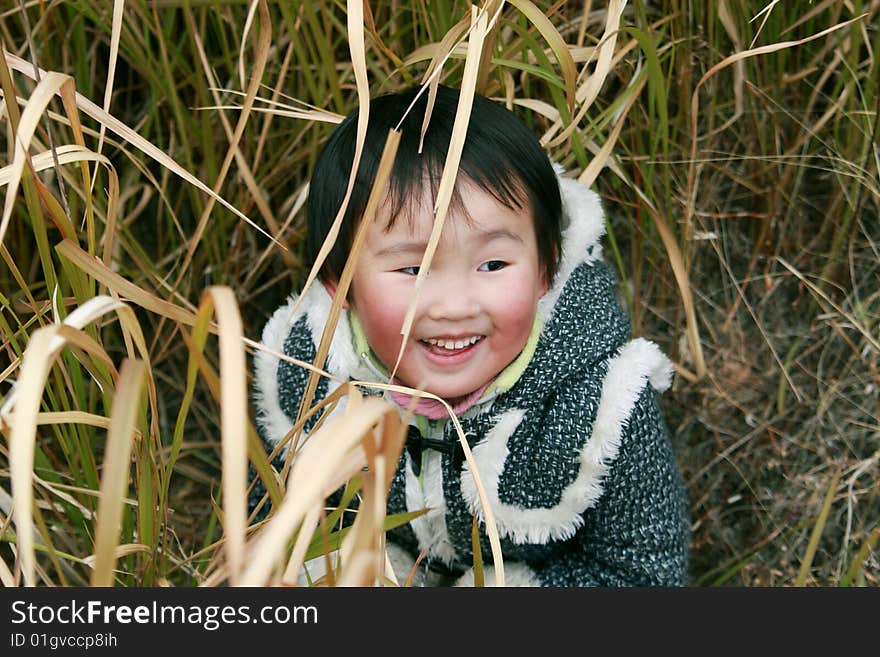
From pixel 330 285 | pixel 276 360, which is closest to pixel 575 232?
pixel 330 285

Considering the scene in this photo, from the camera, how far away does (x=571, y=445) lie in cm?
109

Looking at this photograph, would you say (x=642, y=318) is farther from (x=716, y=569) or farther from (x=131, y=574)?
(x=131, y=574)

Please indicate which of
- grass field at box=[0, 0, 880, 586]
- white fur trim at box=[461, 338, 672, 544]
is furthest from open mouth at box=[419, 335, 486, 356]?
grass field at box=[0, 0, 880, 586]

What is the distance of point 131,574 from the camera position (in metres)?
0.95

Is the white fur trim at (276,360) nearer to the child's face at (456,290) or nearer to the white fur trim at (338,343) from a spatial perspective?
the white fur trim at (338,343)

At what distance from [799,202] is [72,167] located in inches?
38.3

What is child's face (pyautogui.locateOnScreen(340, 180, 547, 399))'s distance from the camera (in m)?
0.96

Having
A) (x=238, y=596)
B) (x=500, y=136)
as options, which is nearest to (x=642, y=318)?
(x=500, y=136)

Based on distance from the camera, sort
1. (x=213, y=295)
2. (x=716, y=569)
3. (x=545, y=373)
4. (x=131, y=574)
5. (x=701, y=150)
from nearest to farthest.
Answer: (x=213, y=295)
(x=131, y=574)
(x=545, y=373)
(x=701, y=150)
(x=716, y=569)

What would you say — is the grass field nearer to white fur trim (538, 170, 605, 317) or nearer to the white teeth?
white fur trim (538, 170, 605, 317)

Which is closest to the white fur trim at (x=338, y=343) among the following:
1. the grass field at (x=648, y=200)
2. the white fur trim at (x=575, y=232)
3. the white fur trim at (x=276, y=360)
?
the white fur trim at (x=276, y=360)

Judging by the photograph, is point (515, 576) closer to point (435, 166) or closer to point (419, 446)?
Answer: point (419, 446)

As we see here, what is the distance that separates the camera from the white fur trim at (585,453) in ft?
3.52

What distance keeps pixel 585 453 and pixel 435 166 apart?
355 mm
